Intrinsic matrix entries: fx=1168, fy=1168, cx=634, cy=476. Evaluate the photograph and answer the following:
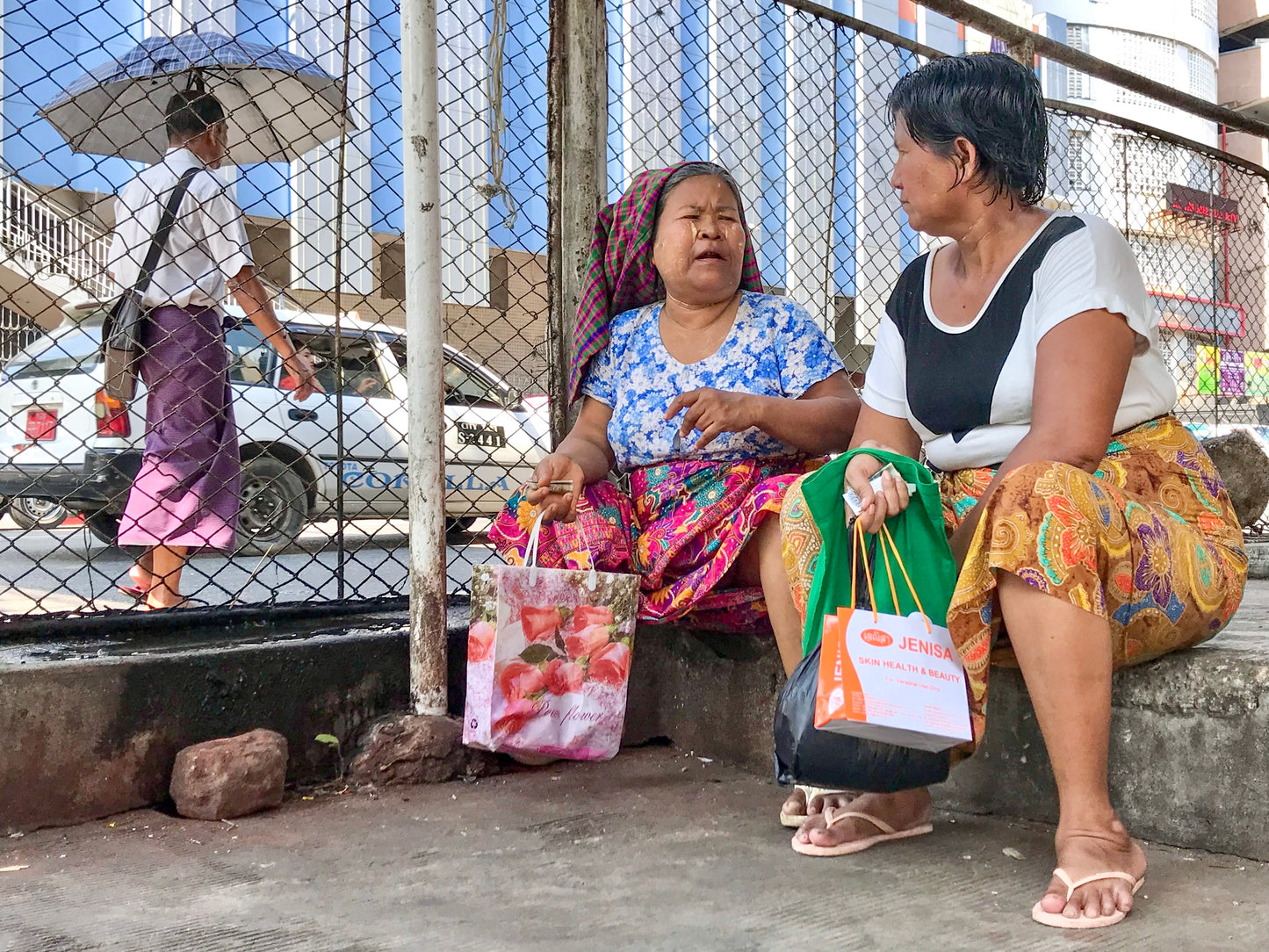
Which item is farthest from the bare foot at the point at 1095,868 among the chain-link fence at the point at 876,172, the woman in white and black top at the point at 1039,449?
the chain-link fence at the point at 876,172

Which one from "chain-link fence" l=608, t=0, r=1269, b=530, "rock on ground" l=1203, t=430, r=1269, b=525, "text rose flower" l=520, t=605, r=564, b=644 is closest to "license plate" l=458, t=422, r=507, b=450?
"chain-link fence" l=608, t=0, r=1269, b=530

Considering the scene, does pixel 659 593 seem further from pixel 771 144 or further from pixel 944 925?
pixel 771 144

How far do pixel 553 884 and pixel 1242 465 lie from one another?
3.46m

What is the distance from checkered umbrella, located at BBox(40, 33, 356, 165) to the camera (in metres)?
4.16

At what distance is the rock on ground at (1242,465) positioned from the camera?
428 centimetres

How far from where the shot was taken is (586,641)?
234 centimetres

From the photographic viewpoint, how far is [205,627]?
9.05 ft

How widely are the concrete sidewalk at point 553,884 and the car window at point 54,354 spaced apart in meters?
5.20

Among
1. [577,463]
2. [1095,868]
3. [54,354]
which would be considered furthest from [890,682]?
[54,354]

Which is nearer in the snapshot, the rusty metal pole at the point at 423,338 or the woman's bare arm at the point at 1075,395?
the woman's bare arm at the point at 1075,395

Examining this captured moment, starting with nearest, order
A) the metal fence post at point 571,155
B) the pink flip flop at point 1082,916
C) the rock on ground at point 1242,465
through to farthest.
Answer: the pink flip flop at point 1082,916 < the metal fence post at point 571,155 < the rock on ground at point 1242,465

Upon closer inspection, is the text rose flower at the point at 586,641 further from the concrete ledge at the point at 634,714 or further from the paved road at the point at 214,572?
the paved road at the point at 214,572

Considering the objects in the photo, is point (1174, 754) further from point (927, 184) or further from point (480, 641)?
point (480, 641)

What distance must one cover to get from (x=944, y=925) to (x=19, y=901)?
141 cm
